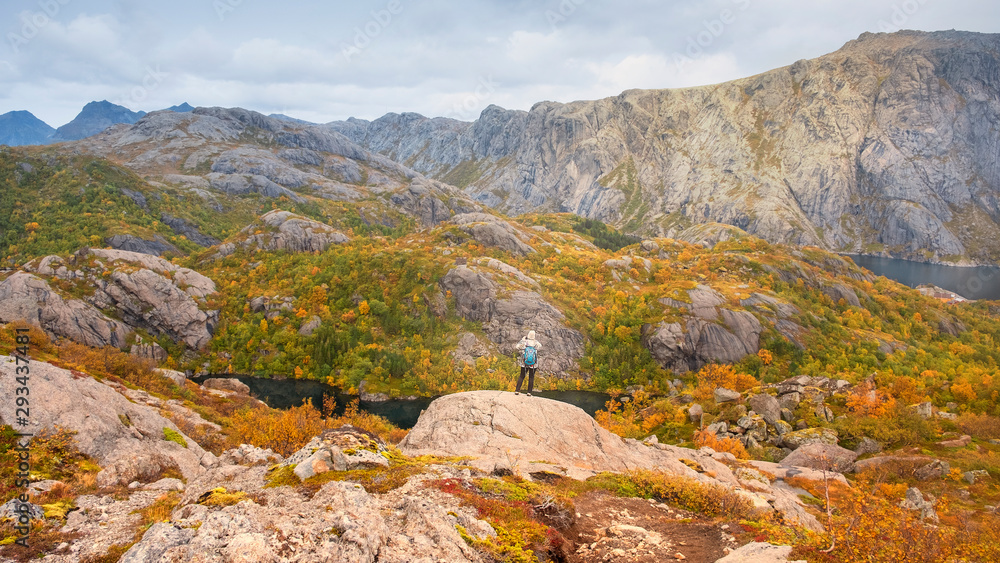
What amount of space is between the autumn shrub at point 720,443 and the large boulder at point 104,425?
152 feet

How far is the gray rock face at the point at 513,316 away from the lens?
103312 millimetres

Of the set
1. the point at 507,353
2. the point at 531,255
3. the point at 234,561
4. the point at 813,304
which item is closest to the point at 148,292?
the point at 507,353

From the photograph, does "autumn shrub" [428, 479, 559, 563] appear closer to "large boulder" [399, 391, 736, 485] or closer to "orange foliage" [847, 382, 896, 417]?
"large boulder" [399, 391, 736, 485]

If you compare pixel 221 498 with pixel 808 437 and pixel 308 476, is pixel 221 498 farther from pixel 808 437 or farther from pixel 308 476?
pixel 808 437

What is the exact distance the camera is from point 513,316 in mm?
107188

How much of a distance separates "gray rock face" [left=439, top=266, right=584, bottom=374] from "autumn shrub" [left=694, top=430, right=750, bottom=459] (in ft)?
172

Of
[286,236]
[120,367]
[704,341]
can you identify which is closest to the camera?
[120,367]

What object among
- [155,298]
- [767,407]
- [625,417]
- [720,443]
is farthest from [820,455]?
[155,298]

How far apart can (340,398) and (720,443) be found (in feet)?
245

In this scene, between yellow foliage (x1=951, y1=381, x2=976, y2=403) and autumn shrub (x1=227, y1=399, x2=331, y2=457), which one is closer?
autumn shrub (x1=227, y1=399, x2=331, y2=457)

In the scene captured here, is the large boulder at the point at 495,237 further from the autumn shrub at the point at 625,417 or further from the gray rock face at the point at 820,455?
the gray rock face at the point at 820,455

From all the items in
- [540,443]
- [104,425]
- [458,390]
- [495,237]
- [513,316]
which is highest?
[495,237]

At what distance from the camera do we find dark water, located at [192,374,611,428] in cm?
8381

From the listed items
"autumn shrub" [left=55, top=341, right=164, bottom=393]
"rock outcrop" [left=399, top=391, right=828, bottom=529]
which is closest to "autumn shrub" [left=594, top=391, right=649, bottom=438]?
"rock outcrop" [left=399, top=391, right=828, bottom=529]
